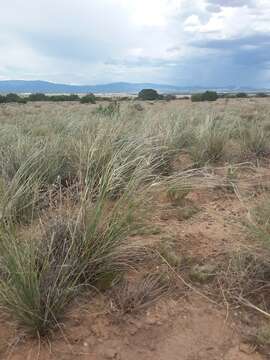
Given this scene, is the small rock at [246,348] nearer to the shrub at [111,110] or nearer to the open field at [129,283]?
the open field at [129,283]

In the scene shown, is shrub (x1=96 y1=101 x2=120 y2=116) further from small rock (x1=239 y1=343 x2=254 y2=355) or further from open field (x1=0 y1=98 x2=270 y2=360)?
small rock (x1=239 y1=343 x2=254 y2=355)

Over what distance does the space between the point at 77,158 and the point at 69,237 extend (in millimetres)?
2455

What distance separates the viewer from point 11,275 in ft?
8.38

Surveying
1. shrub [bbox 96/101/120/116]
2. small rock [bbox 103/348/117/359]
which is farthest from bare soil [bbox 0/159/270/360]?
shrub [bbox 96/101/120/116]

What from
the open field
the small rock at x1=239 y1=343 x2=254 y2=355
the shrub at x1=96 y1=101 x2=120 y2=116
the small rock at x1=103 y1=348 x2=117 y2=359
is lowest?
the small rock at x1=239 y1=343 x2=254 y2=355

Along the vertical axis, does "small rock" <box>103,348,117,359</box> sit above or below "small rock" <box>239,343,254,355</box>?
above

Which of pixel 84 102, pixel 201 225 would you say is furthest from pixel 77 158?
pixel 84 102

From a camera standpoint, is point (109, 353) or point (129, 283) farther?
point (129, 283)

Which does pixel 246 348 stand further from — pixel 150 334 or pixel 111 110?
pixel 111 110

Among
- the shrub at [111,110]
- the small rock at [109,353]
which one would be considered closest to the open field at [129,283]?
the small rock at [109,353]

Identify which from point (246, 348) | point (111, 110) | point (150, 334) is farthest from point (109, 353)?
point (111, 110)

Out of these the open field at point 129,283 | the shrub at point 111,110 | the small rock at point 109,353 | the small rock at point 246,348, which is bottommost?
the small rock at point 246,348

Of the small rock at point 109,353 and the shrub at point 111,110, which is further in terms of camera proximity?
the shrub at point 111,110

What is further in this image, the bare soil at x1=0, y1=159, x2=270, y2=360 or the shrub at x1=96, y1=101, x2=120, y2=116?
the shrub at x1=96, y1=101, x2=120, y2=116
